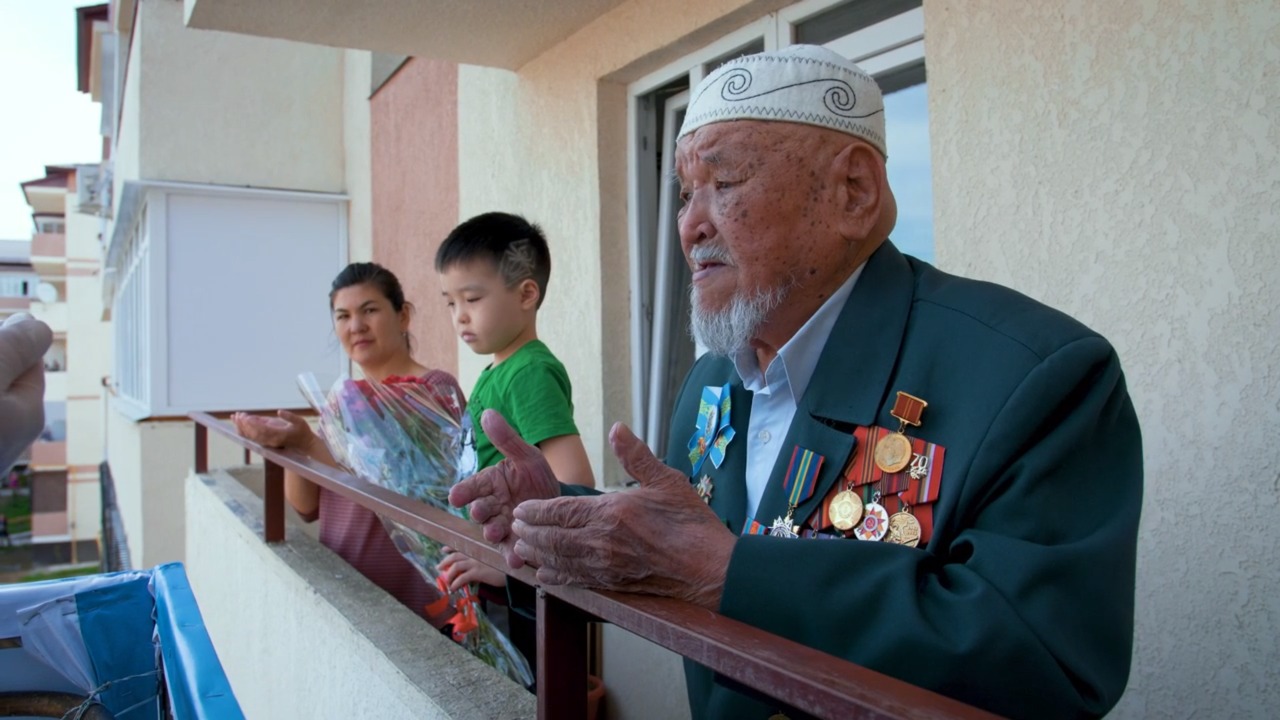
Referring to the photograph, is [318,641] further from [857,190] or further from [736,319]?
[857,190]

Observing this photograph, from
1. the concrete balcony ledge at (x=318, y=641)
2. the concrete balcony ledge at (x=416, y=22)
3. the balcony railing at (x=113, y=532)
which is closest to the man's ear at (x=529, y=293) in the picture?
the concrete balcony ledge at (x=318, y=641)

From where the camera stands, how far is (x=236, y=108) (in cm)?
908

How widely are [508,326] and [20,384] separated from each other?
1.19 metres

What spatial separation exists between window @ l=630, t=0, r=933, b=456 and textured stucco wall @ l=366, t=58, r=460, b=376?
1.69m

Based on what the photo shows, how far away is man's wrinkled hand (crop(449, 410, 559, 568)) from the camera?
4.36 feet

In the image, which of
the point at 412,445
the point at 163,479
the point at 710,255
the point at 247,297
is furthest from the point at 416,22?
the point at 163,479

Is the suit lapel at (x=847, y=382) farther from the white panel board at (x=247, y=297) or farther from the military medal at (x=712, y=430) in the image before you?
the white panel board at (x=247, y=297)

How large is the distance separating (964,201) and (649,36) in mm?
1902

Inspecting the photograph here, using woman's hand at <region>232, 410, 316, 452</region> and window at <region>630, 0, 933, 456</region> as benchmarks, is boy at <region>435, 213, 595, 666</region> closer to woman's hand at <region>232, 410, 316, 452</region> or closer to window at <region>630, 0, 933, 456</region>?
woman's hand at <region>232, 410, 316, 452</region>

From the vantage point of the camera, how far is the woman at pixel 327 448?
292 centimetres

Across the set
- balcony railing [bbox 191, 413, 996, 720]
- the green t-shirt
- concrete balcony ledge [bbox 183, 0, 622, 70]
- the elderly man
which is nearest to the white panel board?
concrete balcony ledge [bbox 183, 0, 622, 70]

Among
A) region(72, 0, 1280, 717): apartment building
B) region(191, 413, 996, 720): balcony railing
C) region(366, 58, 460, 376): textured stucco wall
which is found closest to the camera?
region(191, 413, 996, 720): balcony railing

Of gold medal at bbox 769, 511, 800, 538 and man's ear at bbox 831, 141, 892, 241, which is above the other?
man's ear at bbox 831, 141, 892, 241

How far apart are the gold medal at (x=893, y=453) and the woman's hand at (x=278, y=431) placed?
2270mm
